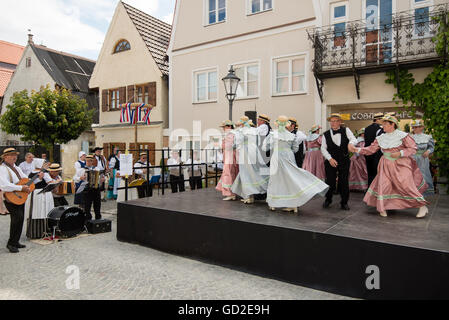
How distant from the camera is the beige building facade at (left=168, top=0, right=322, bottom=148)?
43.3 ft

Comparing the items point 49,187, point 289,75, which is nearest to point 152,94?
point 289,75

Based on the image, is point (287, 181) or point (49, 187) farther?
point (49, 187)

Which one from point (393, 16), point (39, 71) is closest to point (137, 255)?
point (393, 16)

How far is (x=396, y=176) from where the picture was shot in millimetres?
5711

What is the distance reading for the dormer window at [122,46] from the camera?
64.6 ft

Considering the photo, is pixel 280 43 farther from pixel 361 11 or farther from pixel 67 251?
pixel 67 251

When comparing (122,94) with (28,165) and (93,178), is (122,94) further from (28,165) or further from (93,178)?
(93,178)

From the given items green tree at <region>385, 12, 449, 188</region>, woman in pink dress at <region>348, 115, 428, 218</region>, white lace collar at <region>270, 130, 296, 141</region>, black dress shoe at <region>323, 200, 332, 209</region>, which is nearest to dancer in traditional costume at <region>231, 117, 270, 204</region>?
white lace collar at <region>270, 130, 296, 141</region>

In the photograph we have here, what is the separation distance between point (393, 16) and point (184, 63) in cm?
956

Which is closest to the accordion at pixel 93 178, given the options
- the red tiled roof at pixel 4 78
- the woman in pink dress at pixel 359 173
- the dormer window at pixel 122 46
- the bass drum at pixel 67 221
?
the bass drum at pixel 67 221

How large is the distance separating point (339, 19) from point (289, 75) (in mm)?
2684

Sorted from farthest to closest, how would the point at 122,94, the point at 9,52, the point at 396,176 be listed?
1. the point at 9,52
2. the point at 122,94
3. the point at 396,176

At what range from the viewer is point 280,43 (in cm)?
1367

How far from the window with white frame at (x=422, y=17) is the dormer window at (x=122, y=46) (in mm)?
14776
